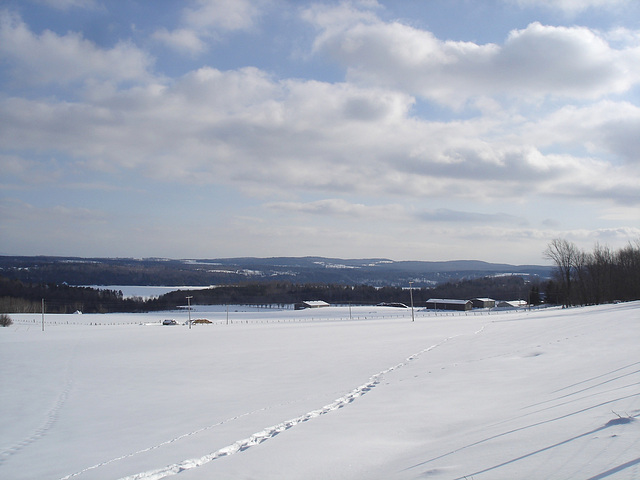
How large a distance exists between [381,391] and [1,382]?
15.7 m

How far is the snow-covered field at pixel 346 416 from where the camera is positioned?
5838mm

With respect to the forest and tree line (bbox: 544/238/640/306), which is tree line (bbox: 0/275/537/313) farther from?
tree line (bbox: 544/238/640/306)

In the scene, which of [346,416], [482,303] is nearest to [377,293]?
[482,303]

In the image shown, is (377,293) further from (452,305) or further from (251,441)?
(251,441)

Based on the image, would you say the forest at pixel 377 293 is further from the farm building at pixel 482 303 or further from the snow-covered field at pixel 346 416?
the snow-covered field at pixel 346 416

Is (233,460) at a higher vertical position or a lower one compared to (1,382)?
higher

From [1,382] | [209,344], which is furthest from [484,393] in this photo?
[209,344]

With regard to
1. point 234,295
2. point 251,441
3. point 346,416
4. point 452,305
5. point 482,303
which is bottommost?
point 482,303

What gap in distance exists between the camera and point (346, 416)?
10.2 m

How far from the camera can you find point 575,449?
5.18 metres

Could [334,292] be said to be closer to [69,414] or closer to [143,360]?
[143,360]

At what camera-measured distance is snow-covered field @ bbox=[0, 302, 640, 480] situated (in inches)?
230

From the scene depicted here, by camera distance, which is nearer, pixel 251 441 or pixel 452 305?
pixel 251 441

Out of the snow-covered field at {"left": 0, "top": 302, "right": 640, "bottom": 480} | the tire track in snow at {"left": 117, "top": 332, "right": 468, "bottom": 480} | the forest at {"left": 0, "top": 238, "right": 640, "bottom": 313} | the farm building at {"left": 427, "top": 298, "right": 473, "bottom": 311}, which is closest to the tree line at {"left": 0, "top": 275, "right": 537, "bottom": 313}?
the forest at {"left": 0, "top": 238, "right": 640, "bottom": 313}
